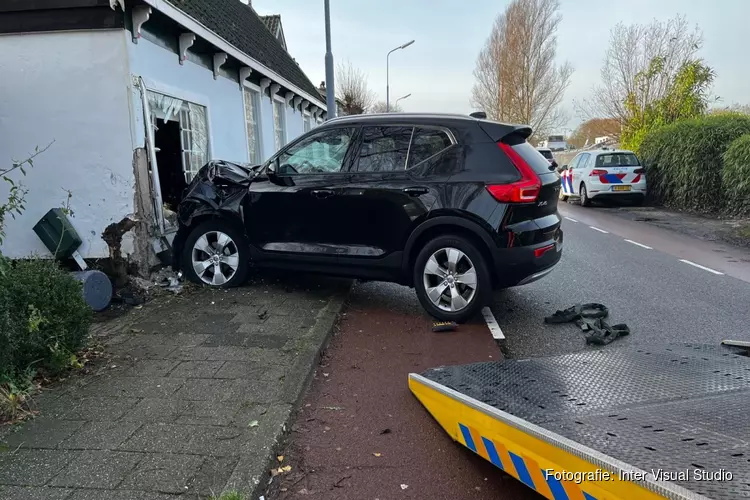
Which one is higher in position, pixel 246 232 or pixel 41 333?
pixel 246 232

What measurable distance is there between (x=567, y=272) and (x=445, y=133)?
344cm

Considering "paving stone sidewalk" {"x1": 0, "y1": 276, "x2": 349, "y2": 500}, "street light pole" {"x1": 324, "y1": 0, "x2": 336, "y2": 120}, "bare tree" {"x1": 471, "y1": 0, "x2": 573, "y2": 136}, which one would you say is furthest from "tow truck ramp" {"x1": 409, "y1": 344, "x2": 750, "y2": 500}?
"bare tree" {"x1": 471, "y1": 0, "x2": 573, "y2": 136}

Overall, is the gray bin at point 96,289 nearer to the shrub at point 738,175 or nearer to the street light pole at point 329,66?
the street light pole at point 329,66

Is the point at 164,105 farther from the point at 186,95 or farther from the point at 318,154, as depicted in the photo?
the point at 318,154

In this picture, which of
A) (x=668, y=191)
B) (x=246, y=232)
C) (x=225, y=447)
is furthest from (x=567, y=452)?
(x=668, y=191)

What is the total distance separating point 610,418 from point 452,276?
253 centimetres

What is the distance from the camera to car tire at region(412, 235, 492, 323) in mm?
4891

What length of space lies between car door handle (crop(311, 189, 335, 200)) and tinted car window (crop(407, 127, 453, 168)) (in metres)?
0.86

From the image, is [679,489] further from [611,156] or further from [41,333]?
[611,156]

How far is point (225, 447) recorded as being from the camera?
2.94 m

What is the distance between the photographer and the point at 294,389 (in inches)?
145

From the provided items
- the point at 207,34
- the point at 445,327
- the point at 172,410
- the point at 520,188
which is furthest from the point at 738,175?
the point at 172,410

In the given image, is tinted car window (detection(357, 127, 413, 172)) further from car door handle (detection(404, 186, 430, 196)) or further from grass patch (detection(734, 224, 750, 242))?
grass patch (detection(734, 224, 750, 242))

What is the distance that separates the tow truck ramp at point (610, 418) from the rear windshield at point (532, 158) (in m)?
1.94
